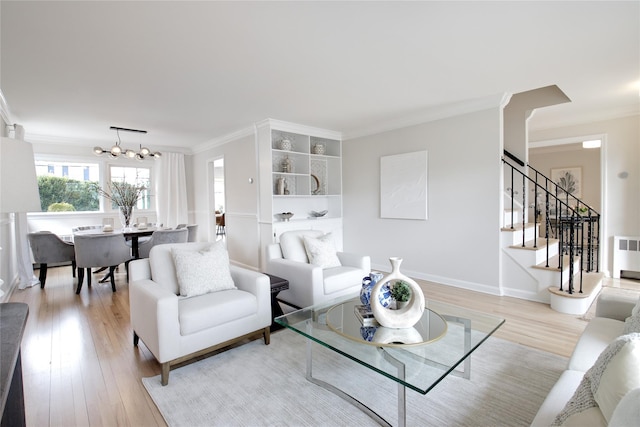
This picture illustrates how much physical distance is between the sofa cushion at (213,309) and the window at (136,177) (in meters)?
5.06

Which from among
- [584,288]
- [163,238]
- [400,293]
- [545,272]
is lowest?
[584,288]

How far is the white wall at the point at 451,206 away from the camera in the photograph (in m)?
3.90

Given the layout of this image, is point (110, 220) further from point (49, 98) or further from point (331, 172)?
point (331, 172)

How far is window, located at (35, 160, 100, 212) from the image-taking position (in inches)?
231

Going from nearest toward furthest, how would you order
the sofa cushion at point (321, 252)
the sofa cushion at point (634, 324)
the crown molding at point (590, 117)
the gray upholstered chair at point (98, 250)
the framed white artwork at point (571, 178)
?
the sofa cushion at point (634, 324) → the sofa cushion at point (321, 252) → the gray upholstered chair at point (98, 250) → the crown molding at point (590, 117) → the framed white artwork at point (571, 178)

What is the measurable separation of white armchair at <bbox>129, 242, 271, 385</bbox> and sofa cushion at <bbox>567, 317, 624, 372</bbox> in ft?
6.70

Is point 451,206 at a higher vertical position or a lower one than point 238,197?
lower

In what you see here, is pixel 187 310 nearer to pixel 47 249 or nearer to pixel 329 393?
pixel 329 393

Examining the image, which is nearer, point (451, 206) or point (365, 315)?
point (365, 315)

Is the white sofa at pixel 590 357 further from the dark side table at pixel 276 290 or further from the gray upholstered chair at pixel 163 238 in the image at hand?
the gray upholstered chair at pixel 163 238

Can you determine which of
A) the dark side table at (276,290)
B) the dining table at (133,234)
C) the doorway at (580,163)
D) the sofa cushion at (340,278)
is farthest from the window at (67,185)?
the doorway at (580,163)

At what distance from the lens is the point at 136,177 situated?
6.72 metres

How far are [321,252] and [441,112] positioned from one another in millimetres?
2489

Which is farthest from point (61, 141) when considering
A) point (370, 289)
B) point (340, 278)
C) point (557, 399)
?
point (557, 399)
